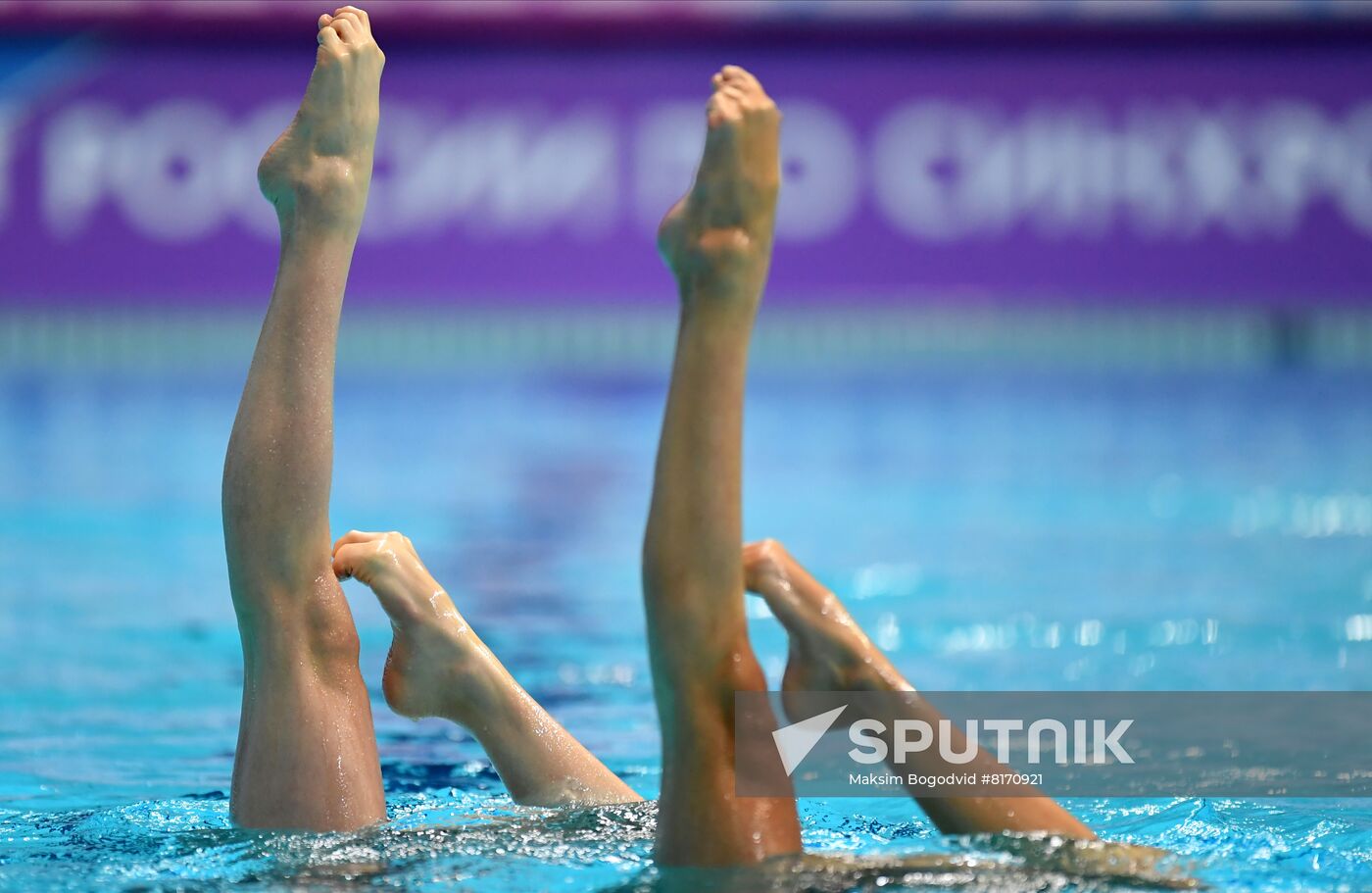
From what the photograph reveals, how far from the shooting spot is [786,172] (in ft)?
32.9

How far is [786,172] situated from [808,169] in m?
0.21

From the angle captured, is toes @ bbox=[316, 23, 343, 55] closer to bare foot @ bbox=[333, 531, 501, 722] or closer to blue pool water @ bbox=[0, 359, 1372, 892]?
bare foot @ bbox=[333, 531, 501, 722]

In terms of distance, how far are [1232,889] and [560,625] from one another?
230cm

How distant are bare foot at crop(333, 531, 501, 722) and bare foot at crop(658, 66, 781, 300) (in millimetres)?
548

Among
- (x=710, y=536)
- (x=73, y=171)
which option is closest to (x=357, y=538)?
(x=710, y=536)

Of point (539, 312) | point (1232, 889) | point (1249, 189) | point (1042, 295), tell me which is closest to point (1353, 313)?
point (1249, 189)

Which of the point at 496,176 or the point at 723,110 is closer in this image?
the point at 723,110

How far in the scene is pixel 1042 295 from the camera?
10.1 m

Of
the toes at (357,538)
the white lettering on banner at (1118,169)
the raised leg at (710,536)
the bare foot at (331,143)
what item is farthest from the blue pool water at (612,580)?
the white lettering on banner at (1118,169)

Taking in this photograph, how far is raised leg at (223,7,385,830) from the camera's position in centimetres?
175

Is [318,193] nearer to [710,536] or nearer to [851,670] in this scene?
[710,536]

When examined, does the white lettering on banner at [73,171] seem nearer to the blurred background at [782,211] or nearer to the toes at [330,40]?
the blurred background at [782,211]

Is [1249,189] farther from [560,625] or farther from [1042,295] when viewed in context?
[560,625]

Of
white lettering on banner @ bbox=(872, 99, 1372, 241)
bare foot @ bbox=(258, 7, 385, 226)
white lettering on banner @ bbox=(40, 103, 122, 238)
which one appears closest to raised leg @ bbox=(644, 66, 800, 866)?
bare foot @ bbox=(258, 7, 385, 226)
